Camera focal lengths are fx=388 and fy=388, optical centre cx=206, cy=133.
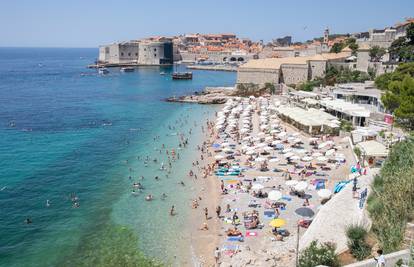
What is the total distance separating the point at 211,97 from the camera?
47719 millimetres

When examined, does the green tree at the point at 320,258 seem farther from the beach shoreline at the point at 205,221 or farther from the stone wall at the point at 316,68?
the stone wall at the point at 316,68

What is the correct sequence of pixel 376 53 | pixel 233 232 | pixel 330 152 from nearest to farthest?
1. pixel 233 232
2. pixel 330 152
3. pixel 376 53

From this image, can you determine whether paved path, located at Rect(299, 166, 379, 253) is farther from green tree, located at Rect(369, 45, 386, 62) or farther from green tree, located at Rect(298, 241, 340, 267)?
green tree, located at Rect(369, 45, 386, 62)

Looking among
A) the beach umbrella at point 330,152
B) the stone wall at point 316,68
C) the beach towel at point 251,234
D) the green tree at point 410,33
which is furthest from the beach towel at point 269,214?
the stone wall at point 316,68

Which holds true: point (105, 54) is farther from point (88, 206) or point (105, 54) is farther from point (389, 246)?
point (389, 246)

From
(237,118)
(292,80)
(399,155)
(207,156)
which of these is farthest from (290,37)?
(399,155)

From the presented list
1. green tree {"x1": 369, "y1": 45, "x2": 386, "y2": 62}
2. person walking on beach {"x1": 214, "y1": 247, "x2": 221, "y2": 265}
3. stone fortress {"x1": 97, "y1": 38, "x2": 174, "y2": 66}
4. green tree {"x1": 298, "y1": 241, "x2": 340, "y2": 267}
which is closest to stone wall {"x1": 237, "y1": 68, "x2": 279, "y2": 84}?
green tree {"x1": 369, "y1": 45, "x2": 386, "y2": 62}

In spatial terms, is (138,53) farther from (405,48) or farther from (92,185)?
(92,185)

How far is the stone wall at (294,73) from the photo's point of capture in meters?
48.6

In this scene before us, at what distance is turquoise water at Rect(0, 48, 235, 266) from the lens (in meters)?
13.6

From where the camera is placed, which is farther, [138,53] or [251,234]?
[138,53]

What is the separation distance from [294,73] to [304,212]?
122 ft

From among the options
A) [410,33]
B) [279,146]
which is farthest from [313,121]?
[410,33]

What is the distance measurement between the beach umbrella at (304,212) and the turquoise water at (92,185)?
13.8ft
